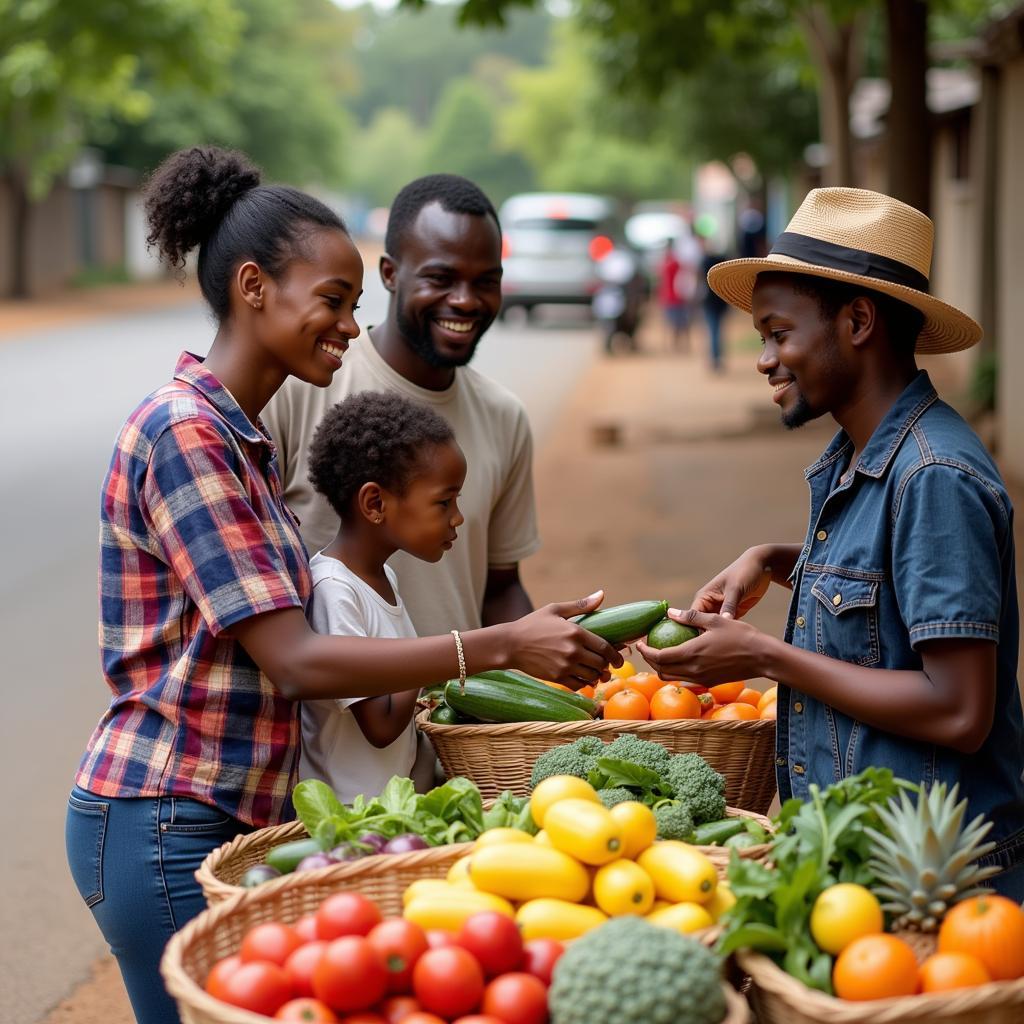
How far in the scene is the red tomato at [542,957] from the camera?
2.36m

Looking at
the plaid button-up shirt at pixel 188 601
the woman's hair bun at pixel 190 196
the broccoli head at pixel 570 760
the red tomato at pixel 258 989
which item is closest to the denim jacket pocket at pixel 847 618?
the broccoli head at pixel 570 760

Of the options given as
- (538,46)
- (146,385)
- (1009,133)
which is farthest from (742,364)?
(538,46)

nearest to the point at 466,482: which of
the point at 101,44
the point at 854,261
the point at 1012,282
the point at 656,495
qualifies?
the point at 854,261

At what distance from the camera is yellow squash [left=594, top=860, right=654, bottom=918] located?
2521 millimetres

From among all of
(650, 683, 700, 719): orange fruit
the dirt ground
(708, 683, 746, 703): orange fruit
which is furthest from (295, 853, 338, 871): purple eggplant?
the dirt ground

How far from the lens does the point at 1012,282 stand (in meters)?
12.9

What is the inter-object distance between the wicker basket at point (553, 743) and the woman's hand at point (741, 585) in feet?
0.91

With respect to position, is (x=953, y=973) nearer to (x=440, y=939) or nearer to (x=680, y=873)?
(x=680, y=873)

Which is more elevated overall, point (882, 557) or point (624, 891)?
point (882, 557)

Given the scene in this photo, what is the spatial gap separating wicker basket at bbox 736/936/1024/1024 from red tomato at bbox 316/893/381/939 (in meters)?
0.62

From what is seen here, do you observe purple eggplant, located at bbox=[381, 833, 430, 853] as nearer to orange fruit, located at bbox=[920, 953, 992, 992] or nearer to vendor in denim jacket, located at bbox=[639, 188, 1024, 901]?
vendor in denim jacket, located at bbox=[639, 188, 1024, 901]

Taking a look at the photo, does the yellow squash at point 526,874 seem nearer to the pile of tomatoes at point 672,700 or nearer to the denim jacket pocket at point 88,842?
the denim jacket pocket at point 88,842

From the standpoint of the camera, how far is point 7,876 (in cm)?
581

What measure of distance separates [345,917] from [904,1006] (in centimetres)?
86
